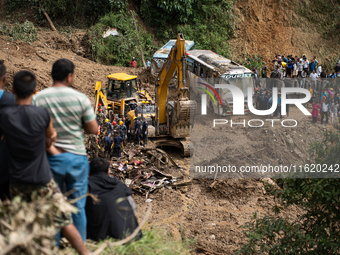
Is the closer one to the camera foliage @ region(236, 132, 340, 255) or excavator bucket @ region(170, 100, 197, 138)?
foliage @ region(236, 132, 340, 255)

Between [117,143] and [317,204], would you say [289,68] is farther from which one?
[317,204]

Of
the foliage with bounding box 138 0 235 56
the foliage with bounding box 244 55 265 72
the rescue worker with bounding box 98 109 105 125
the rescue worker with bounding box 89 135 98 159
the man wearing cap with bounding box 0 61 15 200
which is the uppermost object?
the foliage with bounding box 138 0 235 56

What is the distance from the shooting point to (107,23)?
81.9 feet

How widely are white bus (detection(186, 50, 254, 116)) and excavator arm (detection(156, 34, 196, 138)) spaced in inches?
174

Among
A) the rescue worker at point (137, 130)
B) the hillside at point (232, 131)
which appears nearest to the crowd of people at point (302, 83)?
the hillside at point (232, 131)

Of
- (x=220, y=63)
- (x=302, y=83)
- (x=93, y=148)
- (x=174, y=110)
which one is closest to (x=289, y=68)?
(x=302, y=83)

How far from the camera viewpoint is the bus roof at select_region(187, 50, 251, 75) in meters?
17.0

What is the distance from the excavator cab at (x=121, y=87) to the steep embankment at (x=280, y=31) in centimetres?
1454

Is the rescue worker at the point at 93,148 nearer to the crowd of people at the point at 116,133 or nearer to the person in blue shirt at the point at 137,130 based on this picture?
the crowd of people at the point at 116,133

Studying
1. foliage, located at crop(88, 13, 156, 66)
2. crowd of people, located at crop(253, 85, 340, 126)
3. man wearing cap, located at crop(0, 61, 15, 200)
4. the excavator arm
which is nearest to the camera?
man wearing cap, located at crop(0, 61, 15, 200)

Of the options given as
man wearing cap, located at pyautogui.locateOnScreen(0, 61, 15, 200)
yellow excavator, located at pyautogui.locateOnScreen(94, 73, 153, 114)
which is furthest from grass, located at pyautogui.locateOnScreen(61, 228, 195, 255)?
yellow excavator, located at pyautogui.locateOnScreen(94, 73, 153, 114)

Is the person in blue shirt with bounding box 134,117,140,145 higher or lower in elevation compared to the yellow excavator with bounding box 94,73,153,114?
lower

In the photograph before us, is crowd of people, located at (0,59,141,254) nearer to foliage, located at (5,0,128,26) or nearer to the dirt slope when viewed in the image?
the dirt slope

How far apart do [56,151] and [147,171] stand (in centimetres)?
791
